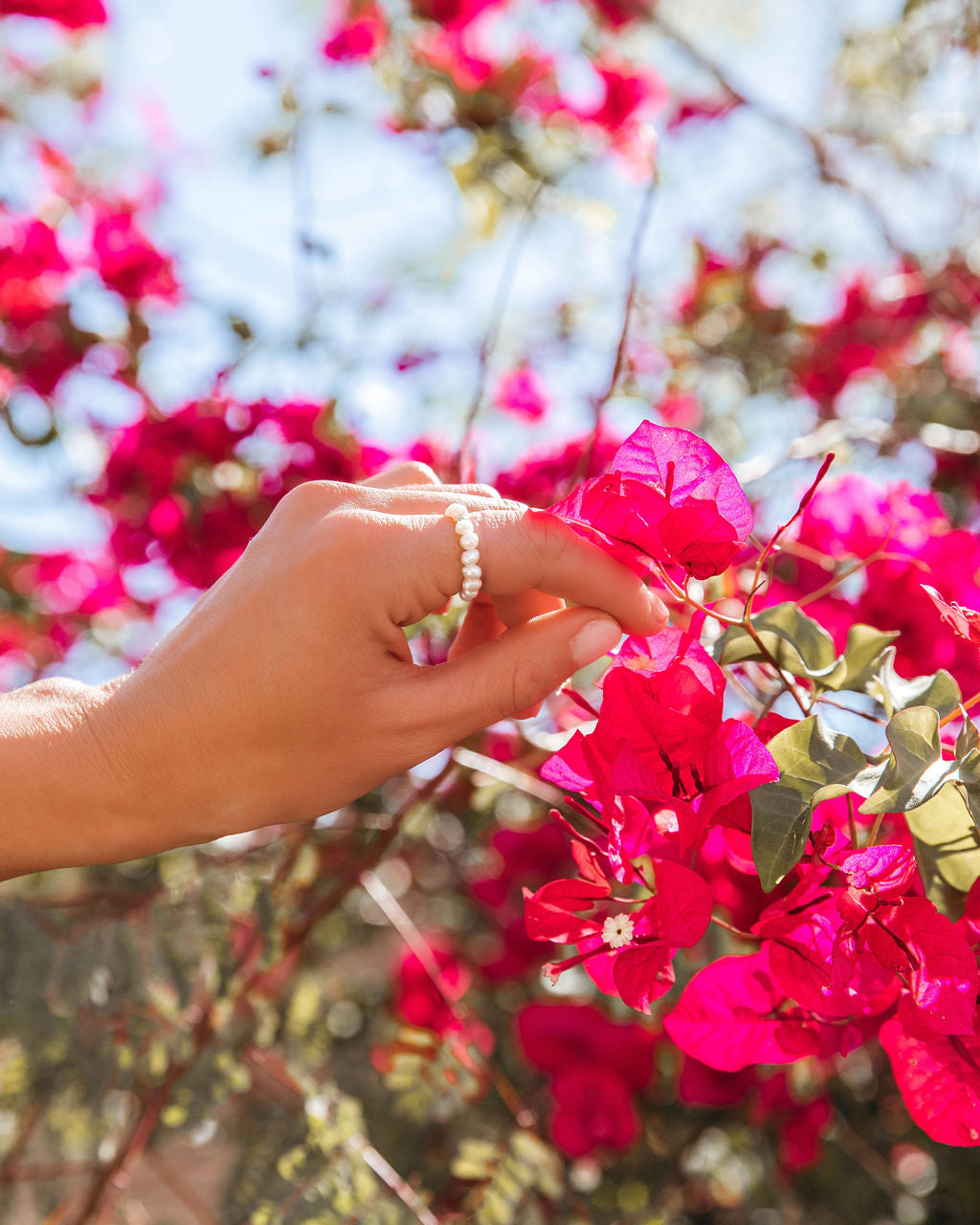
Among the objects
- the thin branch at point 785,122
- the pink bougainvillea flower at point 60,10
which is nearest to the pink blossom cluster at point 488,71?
the thin branch at point 785,122

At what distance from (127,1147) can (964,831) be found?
796 millimetres

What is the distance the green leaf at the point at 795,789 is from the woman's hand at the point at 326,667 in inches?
4.7

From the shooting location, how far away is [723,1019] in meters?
0.51

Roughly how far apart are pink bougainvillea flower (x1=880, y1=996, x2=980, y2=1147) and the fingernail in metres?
0.23

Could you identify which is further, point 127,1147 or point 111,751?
point 127,1147

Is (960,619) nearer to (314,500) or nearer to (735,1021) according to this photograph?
(735,1021)

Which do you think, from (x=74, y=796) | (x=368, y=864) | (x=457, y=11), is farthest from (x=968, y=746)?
(x=457, y=11)

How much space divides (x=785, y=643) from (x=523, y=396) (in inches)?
45.0

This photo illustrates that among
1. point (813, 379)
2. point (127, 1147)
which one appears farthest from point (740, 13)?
point (127, 1147)

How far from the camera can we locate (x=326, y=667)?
1.83 ft

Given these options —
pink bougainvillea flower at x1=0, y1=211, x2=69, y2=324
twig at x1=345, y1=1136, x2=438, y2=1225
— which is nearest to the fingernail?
twig at x1=345, y1=1136, x2=438, y2=1225

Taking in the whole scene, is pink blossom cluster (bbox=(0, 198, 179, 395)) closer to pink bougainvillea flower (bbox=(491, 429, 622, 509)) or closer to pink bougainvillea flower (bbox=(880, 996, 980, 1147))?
pink bougainvillea flower (bbox=(491, 429, 622, 509))

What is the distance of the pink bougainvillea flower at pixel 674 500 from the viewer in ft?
1.53

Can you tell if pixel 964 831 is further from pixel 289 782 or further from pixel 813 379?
pixel 813 379
